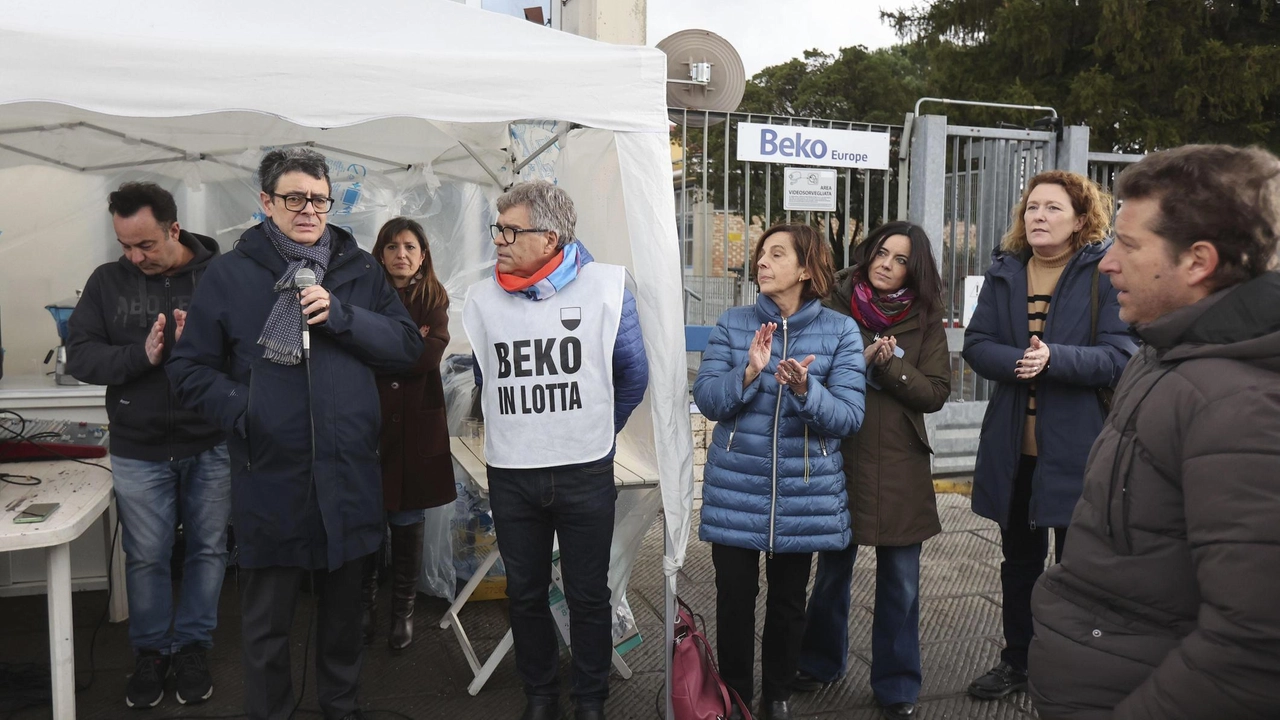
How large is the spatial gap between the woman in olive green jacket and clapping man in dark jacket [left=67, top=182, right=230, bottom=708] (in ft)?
7.41

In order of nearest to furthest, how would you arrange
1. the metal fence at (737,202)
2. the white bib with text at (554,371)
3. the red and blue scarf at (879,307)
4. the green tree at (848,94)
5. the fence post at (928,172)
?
the white bib with text at (554,371)
the red and blue scarf at (879,307)
the metal fence at (737,202)
the fence post at (928,172)
the green tree at (848,94)

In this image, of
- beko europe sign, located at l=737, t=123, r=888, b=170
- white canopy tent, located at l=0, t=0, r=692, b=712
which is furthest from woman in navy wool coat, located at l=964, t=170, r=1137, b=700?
beko europe sign, located at l=737, t=123, r=888, b=170

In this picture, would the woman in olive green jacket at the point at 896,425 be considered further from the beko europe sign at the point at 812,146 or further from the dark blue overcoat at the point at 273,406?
the beko europe sign at the point at 812,146

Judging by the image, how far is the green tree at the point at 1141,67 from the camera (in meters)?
13.3

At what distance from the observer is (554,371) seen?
9.37 ft

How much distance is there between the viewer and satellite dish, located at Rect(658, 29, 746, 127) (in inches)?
208

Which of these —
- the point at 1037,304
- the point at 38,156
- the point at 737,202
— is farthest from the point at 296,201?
the point at 737,202

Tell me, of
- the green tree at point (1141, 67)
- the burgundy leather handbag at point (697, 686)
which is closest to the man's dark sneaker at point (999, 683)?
the burgundy leather handbag at point (697, 686)

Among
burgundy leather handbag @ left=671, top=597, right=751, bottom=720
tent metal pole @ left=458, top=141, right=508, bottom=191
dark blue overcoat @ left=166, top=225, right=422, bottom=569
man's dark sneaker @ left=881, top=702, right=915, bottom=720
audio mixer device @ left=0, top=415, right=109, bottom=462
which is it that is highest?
tent metal pole @ left=458, top=141, right=508, bottom=191

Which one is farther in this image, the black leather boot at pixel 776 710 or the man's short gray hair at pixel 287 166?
the black leather boot at pixel 776 710

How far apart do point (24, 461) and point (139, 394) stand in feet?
2.92

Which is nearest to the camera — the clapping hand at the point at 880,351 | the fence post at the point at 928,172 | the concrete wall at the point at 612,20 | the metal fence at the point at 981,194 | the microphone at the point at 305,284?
the microphone at the point at 305,284

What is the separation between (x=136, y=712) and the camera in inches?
128

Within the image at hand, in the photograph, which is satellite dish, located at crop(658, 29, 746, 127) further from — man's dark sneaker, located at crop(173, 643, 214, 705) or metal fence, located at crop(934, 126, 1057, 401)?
man's dark sneaker, located at crop(173, 643, 214, 705)
